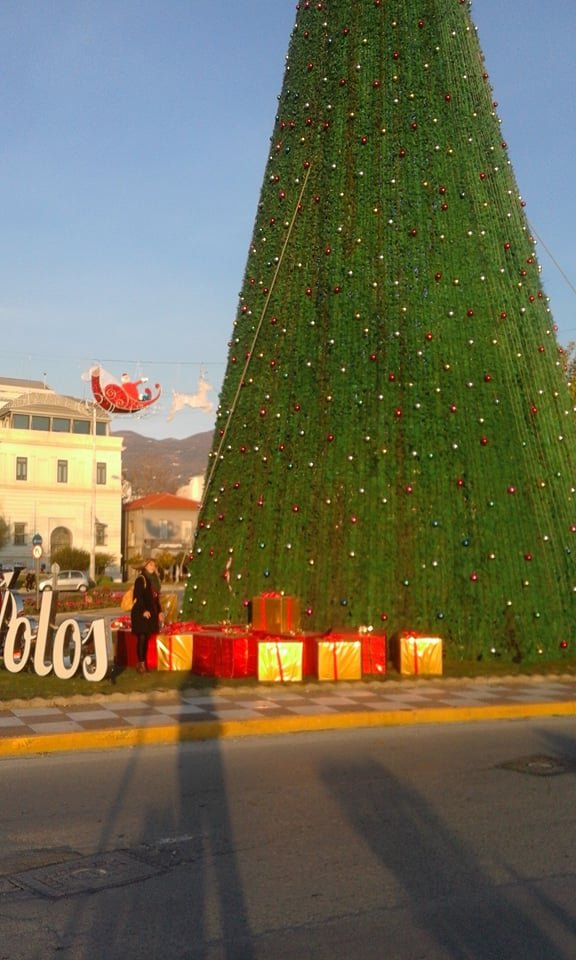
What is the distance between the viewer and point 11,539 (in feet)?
208

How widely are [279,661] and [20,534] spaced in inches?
2109

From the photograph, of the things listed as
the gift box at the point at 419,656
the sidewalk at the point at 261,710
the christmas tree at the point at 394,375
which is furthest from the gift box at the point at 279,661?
the christmas tree at the point at 394,375

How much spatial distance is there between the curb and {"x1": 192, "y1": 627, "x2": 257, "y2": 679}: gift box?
272 centimetres

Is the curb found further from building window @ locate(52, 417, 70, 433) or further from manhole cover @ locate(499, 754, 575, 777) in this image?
building window @ locate(52, 417, 70, 433)

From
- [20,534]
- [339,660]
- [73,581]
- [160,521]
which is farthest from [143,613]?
[160,521]

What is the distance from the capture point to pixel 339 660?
1348cm

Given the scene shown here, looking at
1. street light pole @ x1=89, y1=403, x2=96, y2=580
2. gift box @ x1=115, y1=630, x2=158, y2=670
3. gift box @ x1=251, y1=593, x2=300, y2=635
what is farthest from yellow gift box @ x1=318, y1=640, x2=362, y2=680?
street light pole @ x1=89, y1=403, x2=96, y2=580

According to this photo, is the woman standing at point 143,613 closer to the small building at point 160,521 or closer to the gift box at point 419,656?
the gift box at point 419,656

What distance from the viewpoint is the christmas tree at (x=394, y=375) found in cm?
1467

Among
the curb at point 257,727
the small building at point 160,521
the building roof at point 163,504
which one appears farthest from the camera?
the small building at point 160,521

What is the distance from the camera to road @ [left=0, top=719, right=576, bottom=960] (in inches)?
192

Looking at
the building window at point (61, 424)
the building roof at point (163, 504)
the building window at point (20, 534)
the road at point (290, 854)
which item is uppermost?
the building window at point (61, 424)

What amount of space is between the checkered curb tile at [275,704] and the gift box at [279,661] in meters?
0.41

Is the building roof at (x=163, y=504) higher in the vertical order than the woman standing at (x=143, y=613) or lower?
higher
